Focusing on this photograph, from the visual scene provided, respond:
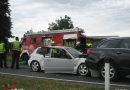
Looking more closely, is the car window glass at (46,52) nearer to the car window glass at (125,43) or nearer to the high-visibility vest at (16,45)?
the high-visibility vest at (16,45)

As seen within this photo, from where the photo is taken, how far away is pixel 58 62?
60.0 ft

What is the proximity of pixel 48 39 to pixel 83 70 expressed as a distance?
11915 mm

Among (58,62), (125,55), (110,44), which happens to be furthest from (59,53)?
(125,55)

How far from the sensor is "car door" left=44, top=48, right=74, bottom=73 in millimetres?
18078

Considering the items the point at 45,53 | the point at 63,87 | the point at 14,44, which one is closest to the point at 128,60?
the point at 63,87

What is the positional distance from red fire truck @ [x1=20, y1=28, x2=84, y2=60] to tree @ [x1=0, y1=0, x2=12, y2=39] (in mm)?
33201

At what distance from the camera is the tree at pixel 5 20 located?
63.8 m

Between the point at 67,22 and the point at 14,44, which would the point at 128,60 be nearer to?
the point at 14,44

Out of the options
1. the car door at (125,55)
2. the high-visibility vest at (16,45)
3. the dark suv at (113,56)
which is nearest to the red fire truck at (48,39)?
the high-visibility vest at (16,45)

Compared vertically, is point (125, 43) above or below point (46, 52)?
above

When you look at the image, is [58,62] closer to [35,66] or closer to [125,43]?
[35,66]

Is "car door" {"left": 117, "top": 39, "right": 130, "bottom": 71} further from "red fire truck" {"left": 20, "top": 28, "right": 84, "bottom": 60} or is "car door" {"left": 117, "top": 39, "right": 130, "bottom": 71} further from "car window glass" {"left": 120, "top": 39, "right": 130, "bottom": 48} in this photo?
"red fire truck" {"left": 20, "top": 28, "right": 84, "bottom": 60}

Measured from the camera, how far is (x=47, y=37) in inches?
1149

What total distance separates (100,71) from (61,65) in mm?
2740
